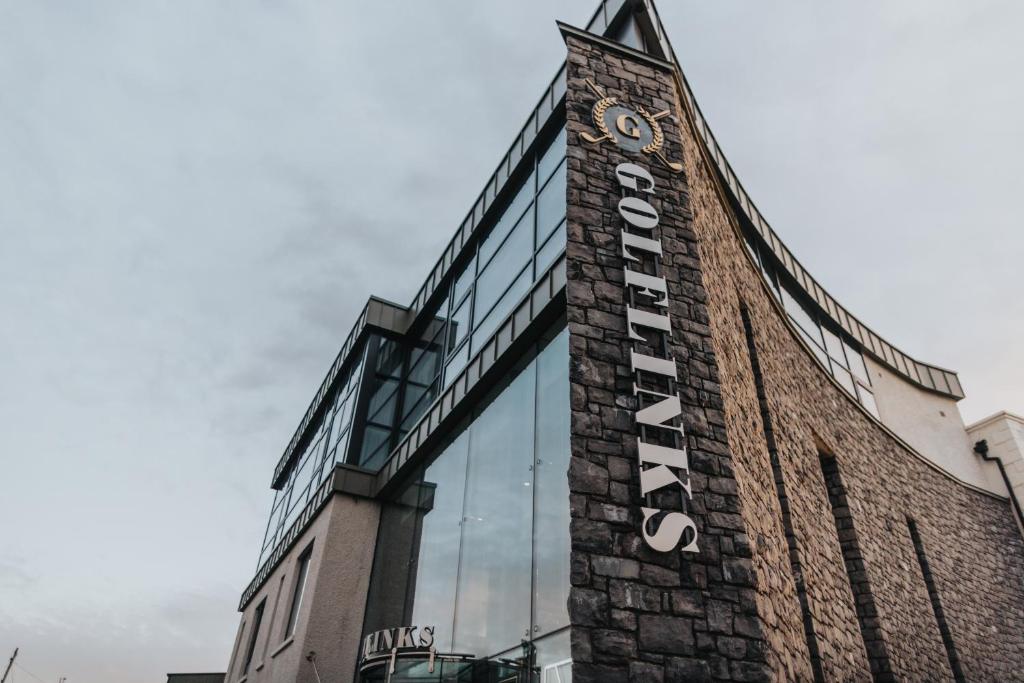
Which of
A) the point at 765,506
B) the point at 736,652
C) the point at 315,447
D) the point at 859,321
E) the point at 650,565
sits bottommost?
the point at 736,652

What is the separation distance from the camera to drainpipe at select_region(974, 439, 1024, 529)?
21.0m

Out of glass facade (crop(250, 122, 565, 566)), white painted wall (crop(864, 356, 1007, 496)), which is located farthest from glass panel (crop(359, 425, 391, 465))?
white painted wall (crop(864, 356, 1007, 496))

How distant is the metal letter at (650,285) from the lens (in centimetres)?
846

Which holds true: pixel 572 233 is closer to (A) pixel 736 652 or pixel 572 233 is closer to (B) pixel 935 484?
(A) pixel 736 652

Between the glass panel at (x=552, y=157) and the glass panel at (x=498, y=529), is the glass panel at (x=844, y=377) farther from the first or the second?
the glass panel at (x=498, y=529)

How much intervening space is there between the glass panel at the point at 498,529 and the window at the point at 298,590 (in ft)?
19.9

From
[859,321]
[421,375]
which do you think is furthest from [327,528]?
[859,321]

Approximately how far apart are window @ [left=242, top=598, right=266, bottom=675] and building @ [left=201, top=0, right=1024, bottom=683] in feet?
0.35

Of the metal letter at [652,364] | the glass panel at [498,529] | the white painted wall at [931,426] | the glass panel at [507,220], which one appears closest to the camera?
the metal letter at [652,364]

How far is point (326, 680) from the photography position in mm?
13203

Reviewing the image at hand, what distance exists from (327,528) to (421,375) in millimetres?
4037

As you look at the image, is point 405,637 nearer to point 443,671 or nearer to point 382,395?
point 443,671

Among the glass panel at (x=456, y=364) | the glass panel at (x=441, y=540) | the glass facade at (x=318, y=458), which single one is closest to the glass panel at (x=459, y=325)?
the glass panel at (x=456, y=364)

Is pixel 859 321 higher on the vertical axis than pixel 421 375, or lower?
higher
